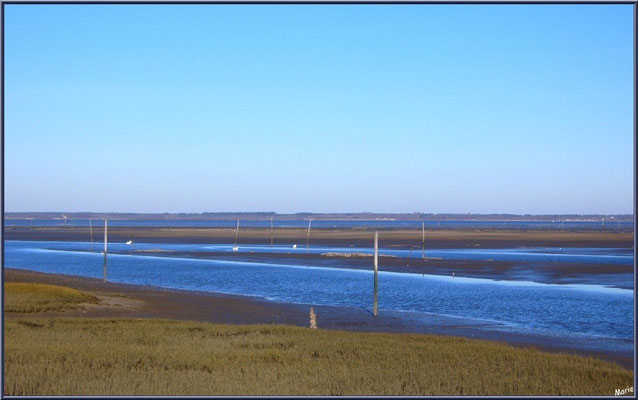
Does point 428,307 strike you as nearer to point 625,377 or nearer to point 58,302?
point 58,302

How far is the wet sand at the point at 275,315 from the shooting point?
1912cm

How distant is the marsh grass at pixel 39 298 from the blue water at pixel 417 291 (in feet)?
24.2

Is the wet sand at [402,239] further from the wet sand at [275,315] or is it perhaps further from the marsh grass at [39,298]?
the marsh grass at [39,298]

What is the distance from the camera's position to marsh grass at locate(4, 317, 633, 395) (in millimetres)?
11609

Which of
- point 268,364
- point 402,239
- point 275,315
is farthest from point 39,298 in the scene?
point 402,239

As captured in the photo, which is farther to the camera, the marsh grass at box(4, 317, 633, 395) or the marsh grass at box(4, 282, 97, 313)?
the marsh grass at box(4, 282, 97, 313)

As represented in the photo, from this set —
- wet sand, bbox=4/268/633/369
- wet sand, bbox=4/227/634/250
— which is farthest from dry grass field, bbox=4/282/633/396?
wet sand, bbox=4/227/634/250

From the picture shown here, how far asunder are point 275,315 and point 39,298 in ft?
22.0

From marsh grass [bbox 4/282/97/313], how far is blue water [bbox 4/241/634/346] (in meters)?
7.39

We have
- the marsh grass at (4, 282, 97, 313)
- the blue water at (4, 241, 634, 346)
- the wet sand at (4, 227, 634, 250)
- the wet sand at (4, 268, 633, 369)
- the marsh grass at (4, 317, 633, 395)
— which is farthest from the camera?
the wet sand at (4, 227, 634, 250)

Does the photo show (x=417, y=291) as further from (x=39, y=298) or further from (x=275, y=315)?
(x=39, y=298)

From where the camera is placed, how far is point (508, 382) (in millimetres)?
12469

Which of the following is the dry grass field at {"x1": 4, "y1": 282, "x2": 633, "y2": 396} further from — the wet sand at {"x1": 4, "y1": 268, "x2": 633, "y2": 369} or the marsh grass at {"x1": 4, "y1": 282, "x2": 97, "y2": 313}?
the marsh grass at {"x1": 4, "y1": 282, "x2": 97, "y2": 313}

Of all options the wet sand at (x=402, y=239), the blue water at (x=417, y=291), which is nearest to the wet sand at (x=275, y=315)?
the blue water at (x=417, y=291)
